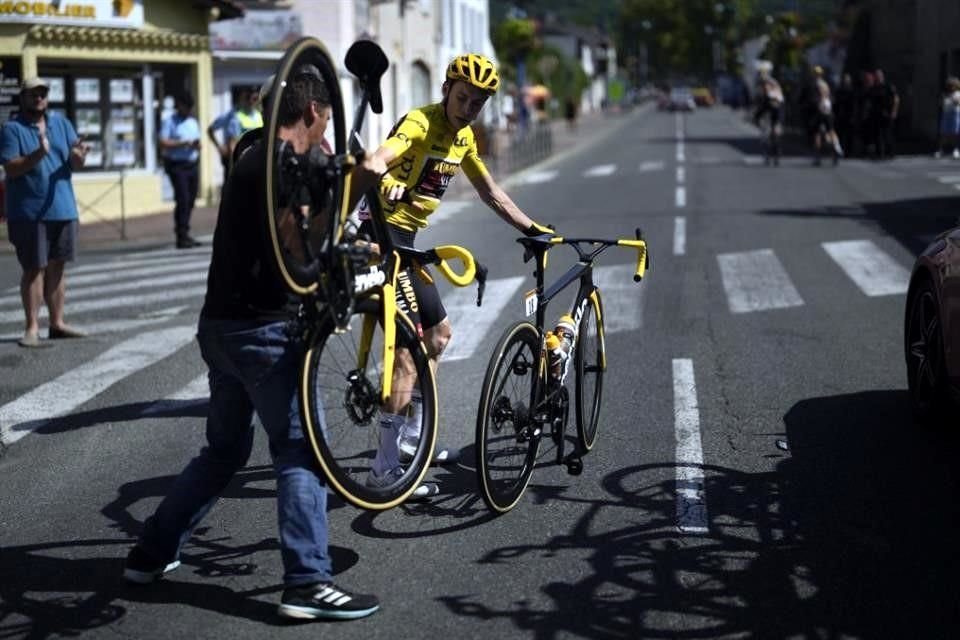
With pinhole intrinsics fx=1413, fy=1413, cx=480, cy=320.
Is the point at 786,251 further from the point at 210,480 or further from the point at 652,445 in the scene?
the point at 210,480

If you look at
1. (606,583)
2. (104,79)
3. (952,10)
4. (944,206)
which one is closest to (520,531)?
(606,583)

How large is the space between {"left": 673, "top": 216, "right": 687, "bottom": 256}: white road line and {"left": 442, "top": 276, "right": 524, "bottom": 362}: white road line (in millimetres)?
2692

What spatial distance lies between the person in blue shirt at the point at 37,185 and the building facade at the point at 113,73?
9640 mm

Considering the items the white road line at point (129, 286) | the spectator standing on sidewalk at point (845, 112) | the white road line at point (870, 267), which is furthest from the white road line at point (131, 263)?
the spectator standing on sidewalk at point (845, 112)

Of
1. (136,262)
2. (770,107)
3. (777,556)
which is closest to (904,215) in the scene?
(136,262)

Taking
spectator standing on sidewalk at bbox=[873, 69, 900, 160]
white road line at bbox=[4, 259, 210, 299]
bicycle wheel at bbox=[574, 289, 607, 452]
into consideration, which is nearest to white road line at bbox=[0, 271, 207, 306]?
white road line at bbox=[4, 259, 210, 299]

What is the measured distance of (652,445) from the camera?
6719 millimetres

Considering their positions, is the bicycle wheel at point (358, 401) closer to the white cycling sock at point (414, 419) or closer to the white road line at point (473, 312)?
the white cycling sock at point (414, 419)

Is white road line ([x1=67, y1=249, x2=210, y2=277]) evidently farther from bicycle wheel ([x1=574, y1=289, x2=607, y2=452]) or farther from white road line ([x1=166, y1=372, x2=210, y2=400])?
bicycle wheel ([x1=574, y1=289, x2=607, y2=452])

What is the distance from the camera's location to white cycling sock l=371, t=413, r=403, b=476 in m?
5.02

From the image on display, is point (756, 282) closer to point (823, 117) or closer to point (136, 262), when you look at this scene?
point (136, 262)

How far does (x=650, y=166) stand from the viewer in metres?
33.0

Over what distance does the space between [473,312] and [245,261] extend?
6.74 meters

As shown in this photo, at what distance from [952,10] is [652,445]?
34265mm
